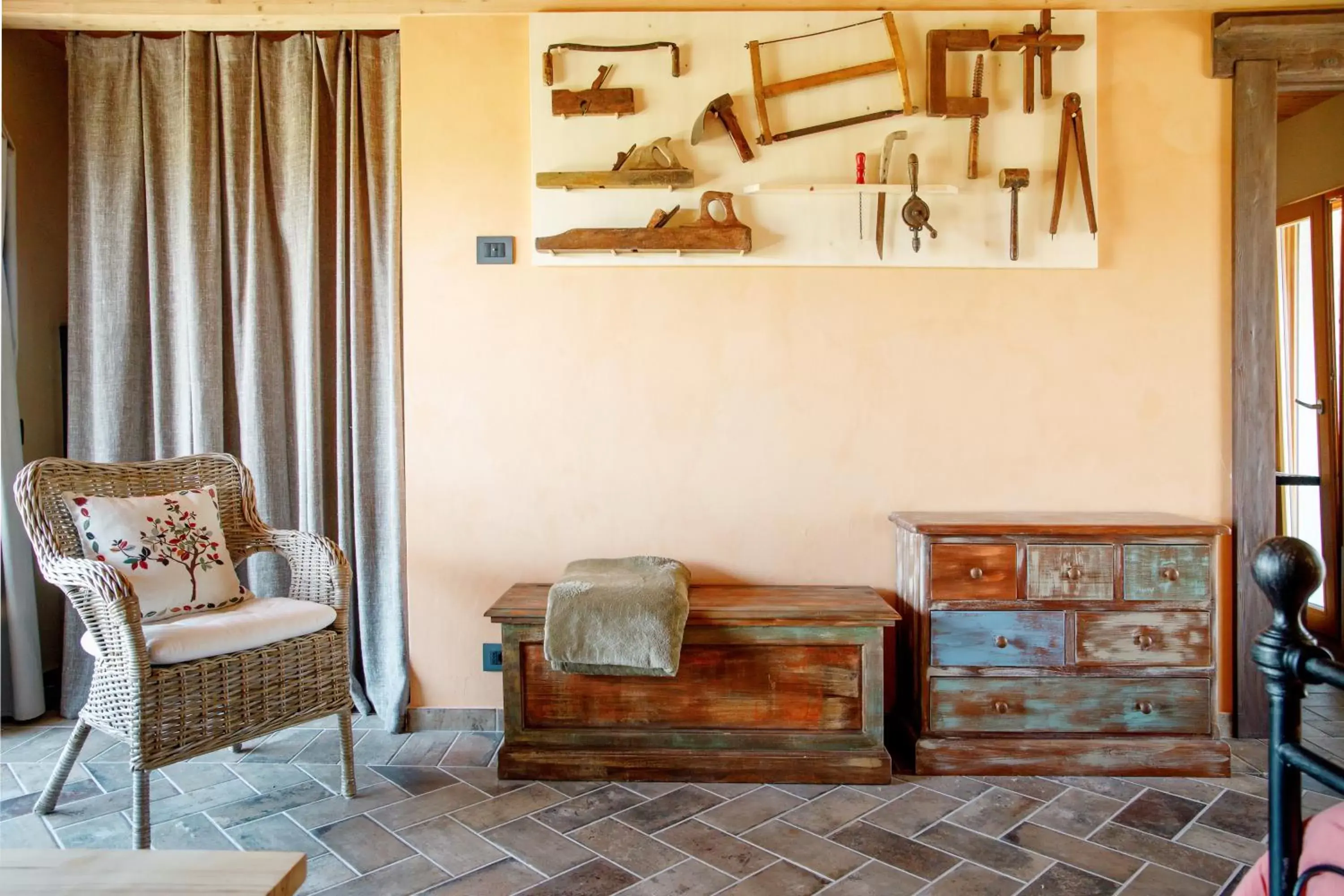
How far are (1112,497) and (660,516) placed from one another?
1480 mm

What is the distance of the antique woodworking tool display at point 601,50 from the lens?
8.97 ft

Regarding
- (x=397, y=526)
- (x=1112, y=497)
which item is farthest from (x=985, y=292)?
(x=397, y=526)

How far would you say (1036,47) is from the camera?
105 inches

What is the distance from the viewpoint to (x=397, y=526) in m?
2.90

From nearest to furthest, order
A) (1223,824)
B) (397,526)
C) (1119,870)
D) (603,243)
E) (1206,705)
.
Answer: (1119,870)
(1223,824)
(1206,705)
(603,243)
(397,526)

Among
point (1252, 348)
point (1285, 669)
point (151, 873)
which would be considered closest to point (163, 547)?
point (151, 873)

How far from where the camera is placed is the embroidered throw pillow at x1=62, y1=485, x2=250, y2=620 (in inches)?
89.3

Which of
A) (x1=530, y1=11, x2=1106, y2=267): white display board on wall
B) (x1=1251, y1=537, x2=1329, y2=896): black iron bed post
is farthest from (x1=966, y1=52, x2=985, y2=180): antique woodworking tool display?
(x1=1251, y1=537, x2=1329, y2=896): black iron bed post

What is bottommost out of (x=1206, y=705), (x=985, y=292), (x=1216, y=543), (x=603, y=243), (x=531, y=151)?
(x=1206, y=705)

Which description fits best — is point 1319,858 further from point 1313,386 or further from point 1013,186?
point 1313,386


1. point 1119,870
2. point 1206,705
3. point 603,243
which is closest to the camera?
point 1119,870

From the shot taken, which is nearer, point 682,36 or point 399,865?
point 399,865

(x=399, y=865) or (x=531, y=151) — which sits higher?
(x=531, y=151)

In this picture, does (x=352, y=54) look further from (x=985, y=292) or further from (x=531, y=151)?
(x=985, y=292)
